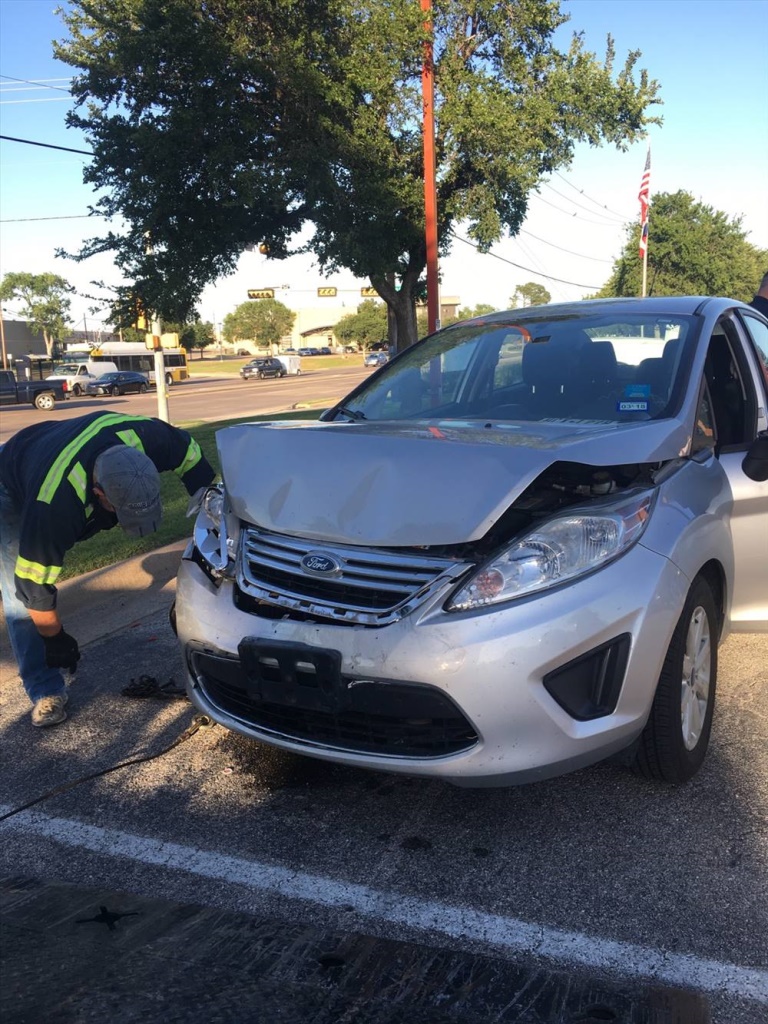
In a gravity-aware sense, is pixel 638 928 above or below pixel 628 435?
below

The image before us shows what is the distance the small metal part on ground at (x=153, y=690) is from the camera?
14.6 ft

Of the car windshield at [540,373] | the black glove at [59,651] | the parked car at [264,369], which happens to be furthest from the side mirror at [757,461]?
the parked car at [264,369]

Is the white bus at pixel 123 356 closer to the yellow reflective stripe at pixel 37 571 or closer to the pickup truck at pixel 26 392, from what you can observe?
the pickup truck at pixel 26 392

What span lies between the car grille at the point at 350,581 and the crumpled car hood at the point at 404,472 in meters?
0.05

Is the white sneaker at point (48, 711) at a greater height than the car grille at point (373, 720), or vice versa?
the car grille at point (373, 720)

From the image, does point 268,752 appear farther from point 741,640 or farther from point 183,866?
point 741,640

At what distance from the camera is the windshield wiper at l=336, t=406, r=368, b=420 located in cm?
435

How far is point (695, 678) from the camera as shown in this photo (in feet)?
10.9

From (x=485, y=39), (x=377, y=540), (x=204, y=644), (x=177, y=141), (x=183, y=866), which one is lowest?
(x=183, y=866)

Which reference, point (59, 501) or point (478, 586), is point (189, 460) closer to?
point (59, 501)

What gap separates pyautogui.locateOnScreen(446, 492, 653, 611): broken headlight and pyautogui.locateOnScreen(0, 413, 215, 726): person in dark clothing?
1.57 meters

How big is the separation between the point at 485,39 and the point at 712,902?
56.9ft

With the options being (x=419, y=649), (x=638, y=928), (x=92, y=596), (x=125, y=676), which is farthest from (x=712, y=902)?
(x=92, y=596)

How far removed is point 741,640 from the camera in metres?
5.00
